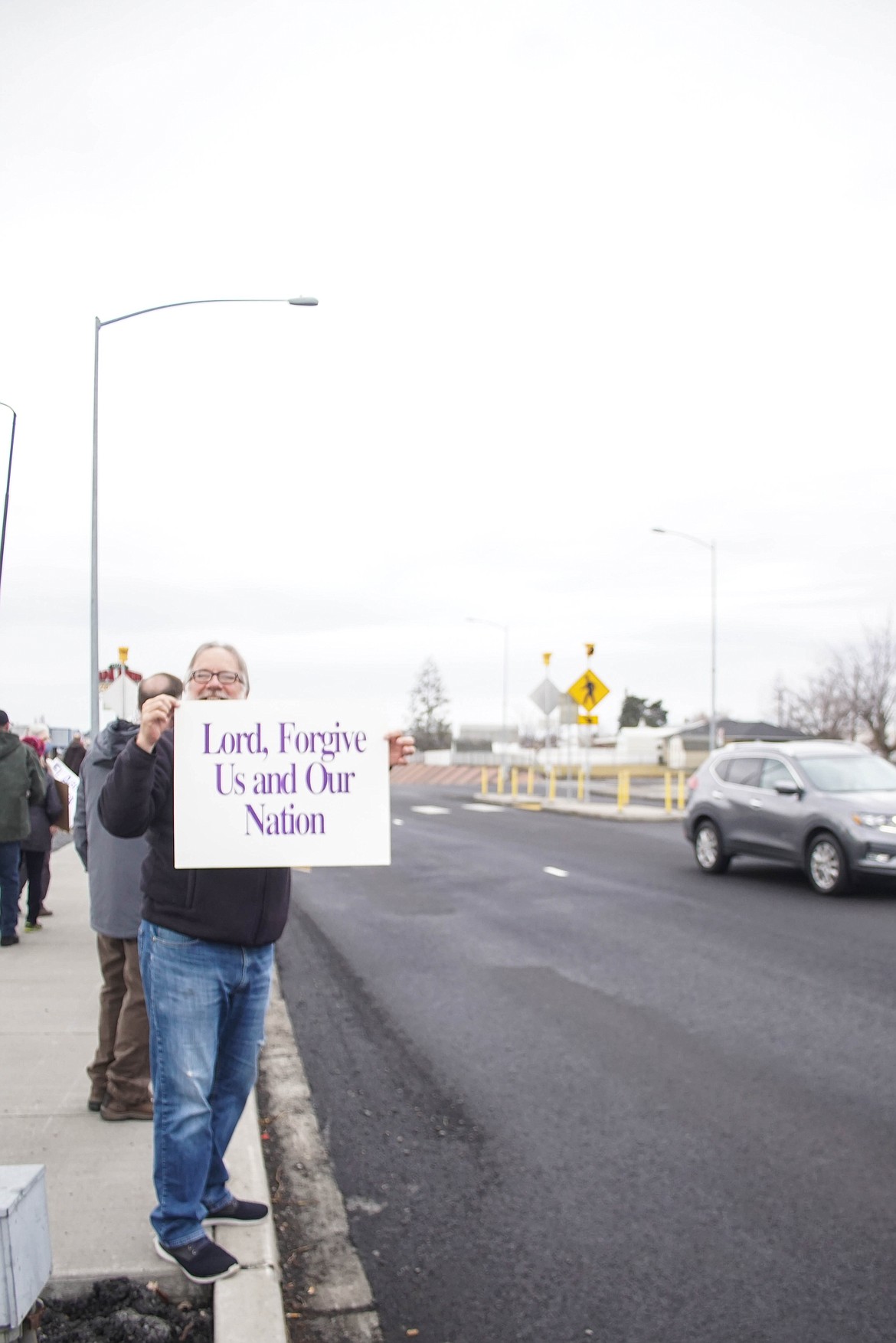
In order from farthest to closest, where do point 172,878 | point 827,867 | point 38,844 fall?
point 827,867, point 38,844, point 172,878

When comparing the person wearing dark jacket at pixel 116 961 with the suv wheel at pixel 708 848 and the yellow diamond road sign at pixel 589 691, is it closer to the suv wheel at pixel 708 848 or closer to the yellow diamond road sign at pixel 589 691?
the suv wheel at pixel 708 848

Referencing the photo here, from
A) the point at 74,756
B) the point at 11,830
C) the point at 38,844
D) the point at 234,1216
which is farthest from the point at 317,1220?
the point at 38,844

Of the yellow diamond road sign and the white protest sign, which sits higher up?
the yellow diamond road sign

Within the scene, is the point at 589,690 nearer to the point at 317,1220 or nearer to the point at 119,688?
the point at 119,688

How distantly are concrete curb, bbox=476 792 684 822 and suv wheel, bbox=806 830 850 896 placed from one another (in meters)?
11.4

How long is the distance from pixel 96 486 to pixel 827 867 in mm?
8922

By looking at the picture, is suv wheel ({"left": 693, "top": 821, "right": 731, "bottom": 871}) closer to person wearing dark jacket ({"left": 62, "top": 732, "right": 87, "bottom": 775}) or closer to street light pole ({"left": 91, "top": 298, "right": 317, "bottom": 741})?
street light pole ({"left": 91, "top": 298, "right": 317, "bottom": 741})

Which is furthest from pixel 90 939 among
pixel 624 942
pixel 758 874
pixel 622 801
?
pixel 622 801

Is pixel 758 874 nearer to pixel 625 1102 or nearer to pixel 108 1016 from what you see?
pixel 625 1102

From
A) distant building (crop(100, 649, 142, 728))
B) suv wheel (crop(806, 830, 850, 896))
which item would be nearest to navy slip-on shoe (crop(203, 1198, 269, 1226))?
distant building (crop(100, 649, 142, 728))

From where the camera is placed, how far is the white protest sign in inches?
147

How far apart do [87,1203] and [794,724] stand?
269 feet

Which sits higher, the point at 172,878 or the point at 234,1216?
the point at 172,878

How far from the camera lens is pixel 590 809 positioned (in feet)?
91.8
